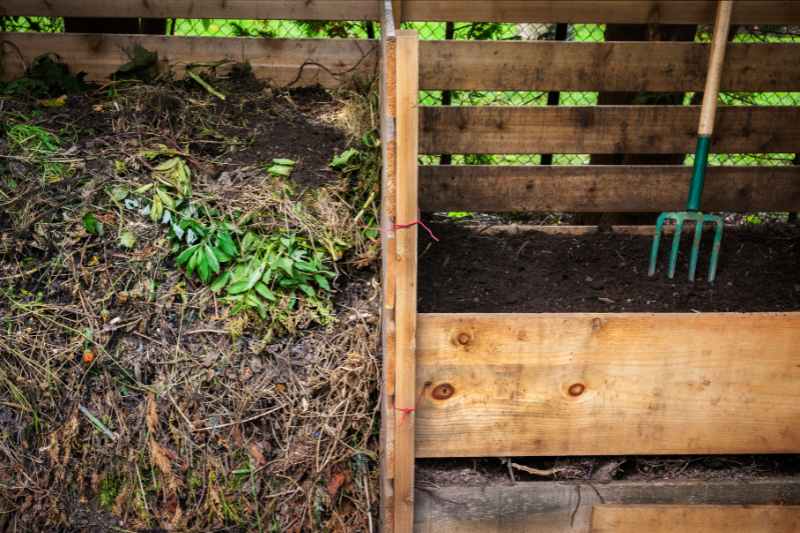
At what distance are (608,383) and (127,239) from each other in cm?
174

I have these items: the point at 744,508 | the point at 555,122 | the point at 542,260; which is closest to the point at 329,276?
the point at 542,260

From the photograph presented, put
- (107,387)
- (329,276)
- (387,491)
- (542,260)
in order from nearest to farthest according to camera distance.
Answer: (387,491)
(107,387)
(329,276)
(542,260)

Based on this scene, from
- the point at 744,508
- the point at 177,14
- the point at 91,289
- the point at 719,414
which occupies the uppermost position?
the point at 177,14

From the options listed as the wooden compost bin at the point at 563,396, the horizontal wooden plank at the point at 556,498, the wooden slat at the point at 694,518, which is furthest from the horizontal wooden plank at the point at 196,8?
the wooden slat at the point at 694,518

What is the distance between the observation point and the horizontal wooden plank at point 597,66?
3229 millimetres

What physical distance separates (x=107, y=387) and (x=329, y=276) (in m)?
0.84

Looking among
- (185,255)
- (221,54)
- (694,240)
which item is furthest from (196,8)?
(694,240)

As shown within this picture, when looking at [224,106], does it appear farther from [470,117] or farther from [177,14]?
[470,117]

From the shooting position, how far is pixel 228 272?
271 cm

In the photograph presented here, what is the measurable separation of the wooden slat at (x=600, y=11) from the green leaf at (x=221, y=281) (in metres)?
1.33

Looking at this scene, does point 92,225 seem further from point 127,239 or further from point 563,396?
point 563,396

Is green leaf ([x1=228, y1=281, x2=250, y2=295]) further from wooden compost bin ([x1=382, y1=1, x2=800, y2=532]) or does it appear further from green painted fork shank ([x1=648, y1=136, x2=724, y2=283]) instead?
green painted fork shank ([x1=648, y1=136, x2=724, y2=283])

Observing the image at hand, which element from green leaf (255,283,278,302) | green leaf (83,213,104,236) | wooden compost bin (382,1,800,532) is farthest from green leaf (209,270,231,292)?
wooden compost bin (382,1,800,532)

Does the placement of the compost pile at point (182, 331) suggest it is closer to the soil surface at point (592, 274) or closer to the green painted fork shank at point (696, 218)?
the soil surface at point (592, 274)
